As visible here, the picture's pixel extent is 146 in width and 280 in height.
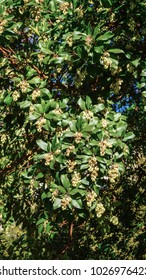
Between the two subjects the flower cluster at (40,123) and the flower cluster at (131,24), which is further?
the flower cluster at (131,24)

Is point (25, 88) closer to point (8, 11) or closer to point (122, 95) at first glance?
point (8, 11)

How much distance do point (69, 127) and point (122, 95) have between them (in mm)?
1089

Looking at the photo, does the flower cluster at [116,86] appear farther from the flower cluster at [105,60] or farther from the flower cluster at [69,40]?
the flower cluster at [69,40]

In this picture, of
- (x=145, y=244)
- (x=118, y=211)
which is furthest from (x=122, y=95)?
(x=145, y=244)

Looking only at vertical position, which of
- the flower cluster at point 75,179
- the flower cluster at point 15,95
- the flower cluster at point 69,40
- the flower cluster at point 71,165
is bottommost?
the flower cluster at point 75,179

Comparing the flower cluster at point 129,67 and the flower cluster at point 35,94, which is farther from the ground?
the flower cluster at point 129,67

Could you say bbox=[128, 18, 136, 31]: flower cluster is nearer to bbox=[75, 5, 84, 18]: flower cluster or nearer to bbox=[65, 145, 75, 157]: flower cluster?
bbox=[75, 5, 84, 18]: flower cluster

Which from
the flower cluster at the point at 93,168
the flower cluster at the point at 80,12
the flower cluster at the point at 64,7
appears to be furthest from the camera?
the flower cluster at the point at 64,7

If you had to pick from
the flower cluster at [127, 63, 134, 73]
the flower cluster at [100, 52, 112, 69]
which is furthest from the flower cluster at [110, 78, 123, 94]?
the flower cluster at [100, 52, 112, 69]

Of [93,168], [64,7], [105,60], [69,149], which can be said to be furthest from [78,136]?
[64,7]

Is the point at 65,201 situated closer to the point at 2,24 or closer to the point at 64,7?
the point at 2,24

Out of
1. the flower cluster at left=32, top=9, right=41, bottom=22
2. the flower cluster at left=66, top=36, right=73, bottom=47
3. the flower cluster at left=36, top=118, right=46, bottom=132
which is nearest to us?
the flower cluster at left=36, top=118, right=46, bottom=132

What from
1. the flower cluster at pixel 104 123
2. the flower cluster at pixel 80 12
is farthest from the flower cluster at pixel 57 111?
the flower cluster at pixel 80 12

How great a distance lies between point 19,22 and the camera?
3.17 meters
